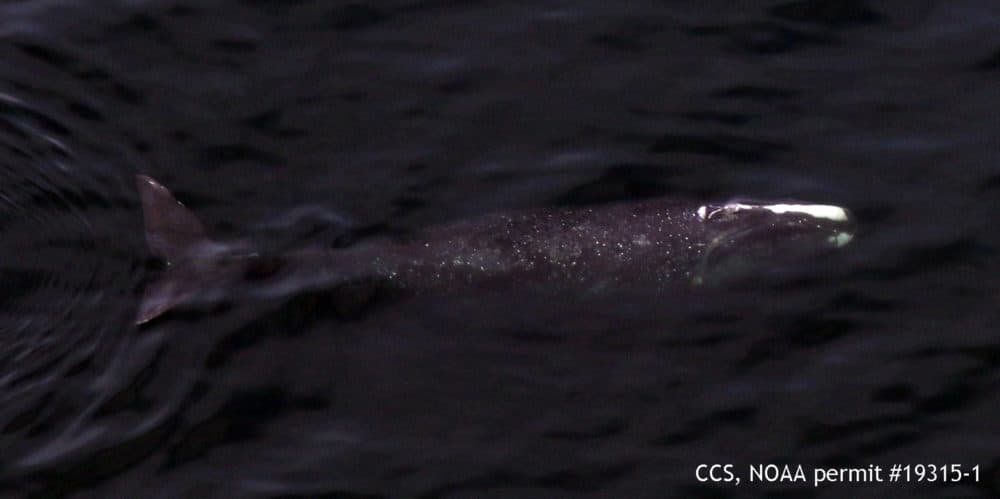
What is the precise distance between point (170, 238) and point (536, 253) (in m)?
3.00

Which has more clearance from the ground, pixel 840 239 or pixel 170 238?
pixel 170 238

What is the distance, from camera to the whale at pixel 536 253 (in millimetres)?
10984

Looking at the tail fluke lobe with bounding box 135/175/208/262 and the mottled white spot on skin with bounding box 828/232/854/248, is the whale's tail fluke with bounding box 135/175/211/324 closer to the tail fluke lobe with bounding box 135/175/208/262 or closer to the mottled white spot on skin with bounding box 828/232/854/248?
the tail fluke lobe with bounding box 135/175/208/262

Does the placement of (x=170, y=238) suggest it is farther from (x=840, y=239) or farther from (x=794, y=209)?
(x=840, y=239)

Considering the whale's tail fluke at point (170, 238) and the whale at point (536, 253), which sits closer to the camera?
the whale's tail fluke at point (170, 238)

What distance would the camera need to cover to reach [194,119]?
12.9m

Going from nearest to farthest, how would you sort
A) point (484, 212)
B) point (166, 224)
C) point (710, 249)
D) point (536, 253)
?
point (710, 249), point (536, 253), point (166, 224), point (484, 212)

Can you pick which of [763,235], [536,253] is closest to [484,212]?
[536,253]

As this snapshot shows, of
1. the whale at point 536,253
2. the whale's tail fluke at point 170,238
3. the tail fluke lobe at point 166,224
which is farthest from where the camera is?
the tail fluke lobe at point 166,224

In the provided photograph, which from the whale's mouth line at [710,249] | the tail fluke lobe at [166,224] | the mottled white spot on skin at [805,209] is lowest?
the whale's mouth line at [710,249]

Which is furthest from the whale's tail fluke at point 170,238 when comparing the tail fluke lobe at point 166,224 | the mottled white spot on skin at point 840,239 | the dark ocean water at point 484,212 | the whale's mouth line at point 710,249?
the mottled white spot on skin at point 840,239

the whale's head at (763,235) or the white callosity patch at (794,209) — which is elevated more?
the white callosity patch at (794,209)

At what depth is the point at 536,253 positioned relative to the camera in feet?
36.4

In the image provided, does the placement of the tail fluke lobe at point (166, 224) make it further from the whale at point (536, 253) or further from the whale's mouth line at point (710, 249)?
the whale's mouth line at point (710, 249)
